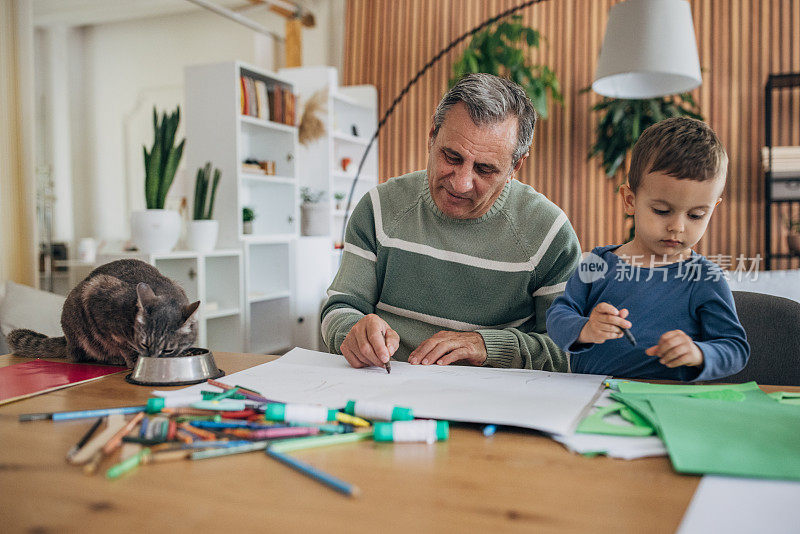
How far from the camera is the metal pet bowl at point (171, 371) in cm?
99

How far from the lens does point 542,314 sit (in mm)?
1479

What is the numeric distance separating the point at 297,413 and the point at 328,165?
426cm

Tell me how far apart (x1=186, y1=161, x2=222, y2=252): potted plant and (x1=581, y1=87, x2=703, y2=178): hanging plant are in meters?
2.71

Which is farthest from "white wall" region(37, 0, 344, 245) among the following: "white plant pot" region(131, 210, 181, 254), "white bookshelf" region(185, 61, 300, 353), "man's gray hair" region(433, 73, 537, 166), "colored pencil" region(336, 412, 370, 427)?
"colored pencil" region(336, 412, 370, 427)

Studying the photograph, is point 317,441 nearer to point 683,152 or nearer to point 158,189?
point 683,152

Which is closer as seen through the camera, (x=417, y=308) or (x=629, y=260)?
(x=629, y=260)

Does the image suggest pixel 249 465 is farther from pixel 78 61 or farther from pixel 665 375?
pixel 78 61

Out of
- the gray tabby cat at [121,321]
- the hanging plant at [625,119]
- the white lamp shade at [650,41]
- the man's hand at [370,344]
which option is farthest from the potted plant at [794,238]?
the gray tabby cat at [121,321]

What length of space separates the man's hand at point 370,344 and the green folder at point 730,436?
44 cm

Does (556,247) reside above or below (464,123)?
below

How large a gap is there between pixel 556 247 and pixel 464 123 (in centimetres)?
38

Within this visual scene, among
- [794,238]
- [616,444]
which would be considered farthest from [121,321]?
[794,238]

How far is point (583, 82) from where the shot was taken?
16.3ft

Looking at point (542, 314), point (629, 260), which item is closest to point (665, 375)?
point (629, 260)
